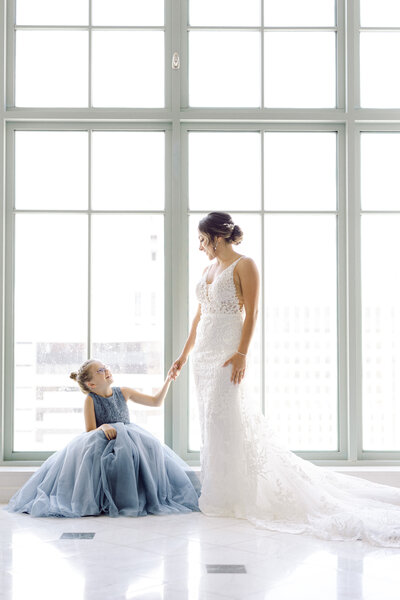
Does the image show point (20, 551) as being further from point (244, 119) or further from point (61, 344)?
point (244, 119)

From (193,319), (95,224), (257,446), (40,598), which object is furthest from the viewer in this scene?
(95,224)

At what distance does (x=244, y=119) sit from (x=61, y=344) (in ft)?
5.79

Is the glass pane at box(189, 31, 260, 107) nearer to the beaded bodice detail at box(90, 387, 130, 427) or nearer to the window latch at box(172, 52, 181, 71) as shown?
the window latch at box(172, 52, 181, 71)

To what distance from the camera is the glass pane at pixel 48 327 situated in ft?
14.9

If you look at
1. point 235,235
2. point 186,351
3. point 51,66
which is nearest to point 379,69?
point 235,235

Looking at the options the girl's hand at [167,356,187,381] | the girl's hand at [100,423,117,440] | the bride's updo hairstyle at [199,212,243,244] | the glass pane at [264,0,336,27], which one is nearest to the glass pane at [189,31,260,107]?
the glass pane at [264,0,336,27]

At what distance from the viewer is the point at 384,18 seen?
4695mm

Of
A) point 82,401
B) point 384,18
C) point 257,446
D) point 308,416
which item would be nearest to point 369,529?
point 257,446

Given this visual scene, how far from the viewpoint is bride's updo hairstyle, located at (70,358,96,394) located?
4184mm

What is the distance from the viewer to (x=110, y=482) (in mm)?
3926

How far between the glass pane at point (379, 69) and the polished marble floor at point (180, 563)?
107 inches

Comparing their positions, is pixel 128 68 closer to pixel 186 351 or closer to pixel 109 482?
pixel 186 351

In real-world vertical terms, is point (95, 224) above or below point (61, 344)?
above

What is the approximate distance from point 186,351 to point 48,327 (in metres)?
0.90
